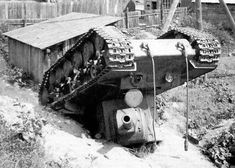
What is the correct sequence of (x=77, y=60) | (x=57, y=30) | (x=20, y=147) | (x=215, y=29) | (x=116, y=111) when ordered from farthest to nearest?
(x=215, y=29)
(x=57, y=30)
(x=77, y=60)
(x=116, y=111)
(x=20, y=147)

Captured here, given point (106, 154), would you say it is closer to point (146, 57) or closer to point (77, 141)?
point (77, 141)

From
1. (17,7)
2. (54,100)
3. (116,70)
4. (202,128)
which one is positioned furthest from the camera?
(17,7)

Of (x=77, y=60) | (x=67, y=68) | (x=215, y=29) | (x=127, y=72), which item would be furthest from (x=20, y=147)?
(x=215, y=29)

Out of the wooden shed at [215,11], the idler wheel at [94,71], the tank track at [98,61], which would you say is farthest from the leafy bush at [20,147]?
the wooden shed at [215,11]

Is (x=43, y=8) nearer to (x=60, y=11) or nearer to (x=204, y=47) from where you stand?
(x=60, y=11)

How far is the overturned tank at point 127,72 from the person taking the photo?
1004 cm

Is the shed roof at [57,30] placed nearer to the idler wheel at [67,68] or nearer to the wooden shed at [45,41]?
the wooden shed at [45,41]

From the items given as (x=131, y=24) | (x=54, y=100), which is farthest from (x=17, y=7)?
(x=54, y=100)

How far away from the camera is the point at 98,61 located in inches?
402

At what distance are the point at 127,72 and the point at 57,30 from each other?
8364 mm

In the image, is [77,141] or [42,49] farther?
[42,49]

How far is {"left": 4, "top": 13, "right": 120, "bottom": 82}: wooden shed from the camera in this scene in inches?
656

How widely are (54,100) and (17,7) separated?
433 inches

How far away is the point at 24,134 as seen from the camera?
8.90 m
